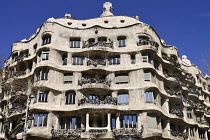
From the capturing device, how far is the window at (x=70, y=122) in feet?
120

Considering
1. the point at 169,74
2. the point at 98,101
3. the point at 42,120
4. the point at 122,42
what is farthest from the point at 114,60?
the point at 42,120

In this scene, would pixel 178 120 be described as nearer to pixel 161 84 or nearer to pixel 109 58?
pixel 161 84

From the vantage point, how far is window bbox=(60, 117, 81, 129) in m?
36.6

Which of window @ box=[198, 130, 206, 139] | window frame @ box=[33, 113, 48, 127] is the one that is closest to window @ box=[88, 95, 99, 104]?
window frame @ box=[33, 113, 48, 127]

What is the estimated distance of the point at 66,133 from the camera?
115 feet

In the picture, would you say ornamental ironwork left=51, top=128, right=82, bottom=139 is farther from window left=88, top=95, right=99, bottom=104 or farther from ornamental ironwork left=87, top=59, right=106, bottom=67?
ornamental ironwork left=87, top=59, right=106, bottom=67

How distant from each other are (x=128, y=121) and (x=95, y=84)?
21.9ft

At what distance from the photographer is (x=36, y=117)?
35.7 m

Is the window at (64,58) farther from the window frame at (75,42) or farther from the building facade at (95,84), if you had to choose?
the window frame at (75,42)

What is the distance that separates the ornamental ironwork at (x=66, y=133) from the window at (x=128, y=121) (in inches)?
228

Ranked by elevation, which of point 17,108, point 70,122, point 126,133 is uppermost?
point 17,108

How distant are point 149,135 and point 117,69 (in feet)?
33.9

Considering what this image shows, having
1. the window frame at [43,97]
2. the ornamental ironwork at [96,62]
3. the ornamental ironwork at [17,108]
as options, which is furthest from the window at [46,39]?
the ornamental ironwork at [17,108]

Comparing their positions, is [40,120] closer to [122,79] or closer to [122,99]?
[122,99]
